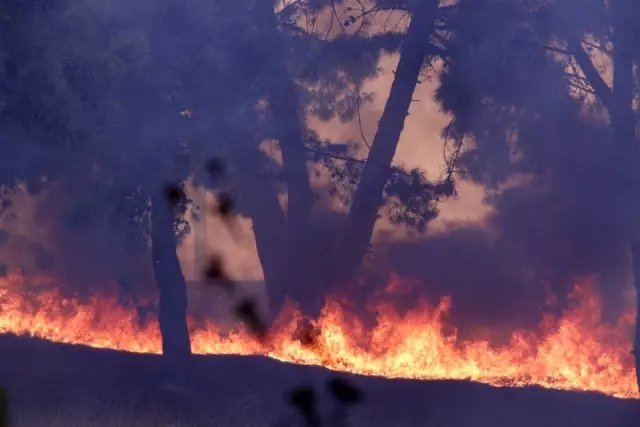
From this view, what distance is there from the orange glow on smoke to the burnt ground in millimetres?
484

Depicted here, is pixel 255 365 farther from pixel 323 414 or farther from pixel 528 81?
pixel 528 81

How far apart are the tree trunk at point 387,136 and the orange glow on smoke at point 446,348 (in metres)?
0.79

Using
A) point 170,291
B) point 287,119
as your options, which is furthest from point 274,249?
point 287,119

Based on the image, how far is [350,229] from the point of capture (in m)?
8.41

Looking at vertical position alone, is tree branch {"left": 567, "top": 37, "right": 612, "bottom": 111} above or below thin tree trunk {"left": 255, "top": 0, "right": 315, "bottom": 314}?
above

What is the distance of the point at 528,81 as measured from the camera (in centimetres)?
784

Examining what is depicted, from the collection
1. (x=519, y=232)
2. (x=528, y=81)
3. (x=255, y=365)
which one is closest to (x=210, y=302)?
(x=255, y=365)

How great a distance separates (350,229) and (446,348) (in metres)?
1.67

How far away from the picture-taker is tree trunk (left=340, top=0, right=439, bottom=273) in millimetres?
8086

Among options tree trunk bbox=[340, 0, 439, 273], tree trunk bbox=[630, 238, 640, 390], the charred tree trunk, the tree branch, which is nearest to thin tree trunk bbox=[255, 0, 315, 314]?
tree trunk bbox=[340, 0, 439, 273]

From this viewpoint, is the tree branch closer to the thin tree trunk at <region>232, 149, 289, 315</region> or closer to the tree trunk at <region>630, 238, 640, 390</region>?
the tree trunk at <region>630, 238, 640, 390</region>

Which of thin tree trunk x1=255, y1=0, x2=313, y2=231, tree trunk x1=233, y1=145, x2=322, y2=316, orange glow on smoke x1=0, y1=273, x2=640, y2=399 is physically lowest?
orange glow on smoke x1=0, y1=273, x2=640, y2=399

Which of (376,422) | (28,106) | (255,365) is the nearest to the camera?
(28,106)

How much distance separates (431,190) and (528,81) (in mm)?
1477
